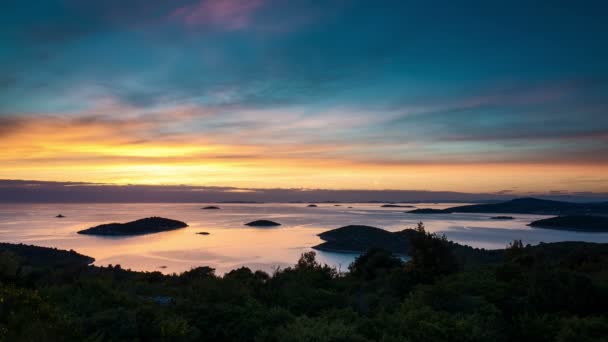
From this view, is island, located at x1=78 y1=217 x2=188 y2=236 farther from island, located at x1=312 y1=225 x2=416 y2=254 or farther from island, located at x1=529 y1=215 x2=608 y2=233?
island, located at x1=529 y1=215 x2=608 y2=233

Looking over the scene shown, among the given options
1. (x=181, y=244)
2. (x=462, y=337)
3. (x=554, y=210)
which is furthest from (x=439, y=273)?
(x=554, y=210)

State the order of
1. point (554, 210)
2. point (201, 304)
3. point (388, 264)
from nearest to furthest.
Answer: point (201, 304) < point (388, 264) < point (554, 210)

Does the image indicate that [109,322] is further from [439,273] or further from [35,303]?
[439,273]

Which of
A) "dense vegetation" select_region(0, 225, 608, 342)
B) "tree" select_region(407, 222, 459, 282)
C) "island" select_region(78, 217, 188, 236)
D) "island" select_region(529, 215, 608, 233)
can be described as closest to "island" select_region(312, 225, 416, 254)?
"tree" select_region(407, 222, 459, 282)

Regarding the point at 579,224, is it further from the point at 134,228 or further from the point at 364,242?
the point at 134,228

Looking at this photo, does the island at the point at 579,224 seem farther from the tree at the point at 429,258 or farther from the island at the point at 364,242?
the tree at the point at 429,258

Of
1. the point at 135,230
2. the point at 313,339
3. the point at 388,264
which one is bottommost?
the point at 135,230

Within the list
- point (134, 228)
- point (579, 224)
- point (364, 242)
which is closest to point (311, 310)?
point (364, 242)
